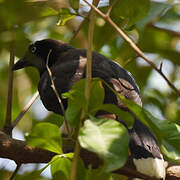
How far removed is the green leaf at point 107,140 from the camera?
55.2 inches

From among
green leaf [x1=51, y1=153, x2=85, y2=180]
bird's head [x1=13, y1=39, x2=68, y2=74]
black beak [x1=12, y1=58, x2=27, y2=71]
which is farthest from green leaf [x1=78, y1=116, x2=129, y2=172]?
bird's head [x1=13, y1=39, x2=68, y2=74]

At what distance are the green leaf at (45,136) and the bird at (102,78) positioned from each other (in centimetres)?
80

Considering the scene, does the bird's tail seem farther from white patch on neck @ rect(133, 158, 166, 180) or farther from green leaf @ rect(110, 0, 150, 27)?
green leaf @ rect(110, 0, 150, 27)

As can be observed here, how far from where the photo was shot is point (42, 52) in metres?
4.81

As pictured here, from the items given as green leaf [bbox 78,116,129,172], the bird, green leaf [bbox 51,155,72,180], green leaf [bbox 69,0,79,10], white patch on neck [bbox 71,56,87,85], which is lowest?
the bird

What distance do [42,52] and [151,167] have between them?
258cm

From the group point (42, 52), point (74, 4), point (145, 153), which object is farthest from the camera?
point (42, 52)

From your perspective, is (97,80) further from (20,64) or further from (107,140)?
(20,64)

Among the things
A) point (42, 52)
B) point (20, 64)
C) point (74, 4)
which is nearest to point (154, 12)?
point (74, 4)

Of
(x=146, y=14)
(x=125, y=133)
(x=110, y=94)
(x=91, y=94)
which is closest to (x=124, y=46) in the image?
(x=110, y=94)

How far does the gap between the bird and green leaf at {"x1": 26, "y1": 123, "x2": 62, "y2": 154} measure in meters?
0.80

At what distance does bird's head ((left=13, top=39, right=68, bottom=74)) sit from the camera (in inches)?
182

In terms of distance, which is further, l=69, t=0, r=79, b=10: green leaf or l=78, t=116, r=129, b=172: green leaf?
l=69, t=0, r=79, b=10: green leaf

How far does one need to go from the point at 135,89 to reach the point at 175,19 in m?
1.05
